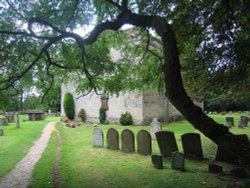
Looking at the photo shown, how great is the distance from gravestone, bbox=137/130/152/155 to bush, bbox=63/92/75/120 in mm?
21757

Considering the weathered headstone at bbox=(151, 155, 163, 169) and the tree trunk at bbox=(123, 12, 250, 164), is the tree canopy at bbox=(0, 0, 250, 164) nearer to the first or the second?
the tree trunk at bbox=(123, 12, 250, 164)

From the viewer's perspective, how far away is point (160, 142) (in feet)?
36.0

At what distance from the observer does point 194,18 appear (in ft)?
31.4

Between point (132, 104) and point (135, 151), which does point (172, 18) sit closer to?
point (135, 151)

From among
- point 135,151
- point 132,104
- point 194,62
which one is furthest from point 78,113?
point 194,62

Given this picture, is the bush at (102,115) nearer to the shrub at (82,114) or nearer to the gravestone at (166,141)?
the shrub at (82,114)

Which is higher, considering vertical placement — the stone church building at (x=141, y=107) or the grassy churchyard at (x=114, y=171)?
the stone church building at (x=141, y=107)

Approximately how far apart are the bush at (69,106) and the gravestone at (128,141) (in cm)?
2093

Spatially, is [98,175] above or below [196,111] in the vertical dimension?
below

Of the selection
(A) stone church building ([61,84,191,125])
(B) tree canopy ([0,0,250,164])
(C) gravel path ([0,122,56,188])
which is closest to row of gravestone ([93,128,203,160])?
(B) tree canopy ([0,0,250,164])

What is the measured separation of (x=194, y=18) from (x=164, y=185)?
538 cm

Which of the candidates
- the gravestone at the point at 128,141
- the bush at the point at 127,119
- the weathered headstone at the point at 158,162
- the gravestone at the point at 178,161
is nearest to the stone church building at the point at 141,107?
the bush at the point at 127,119

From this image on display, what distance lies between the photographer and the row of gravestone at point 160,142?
1052 centimetres

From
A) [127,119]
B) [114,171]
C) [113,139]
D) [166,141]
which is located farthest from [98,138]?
[127,119]
